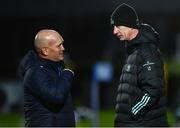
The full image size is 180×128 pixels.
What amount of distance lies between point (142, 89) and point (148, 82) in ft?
0.33

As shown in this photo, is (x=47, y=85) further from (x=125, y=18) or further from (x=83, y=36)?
(x=83, y=36)

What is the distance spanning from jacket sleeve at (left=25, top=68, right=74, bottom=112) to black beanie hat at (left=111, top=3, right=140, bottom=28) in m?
0.79

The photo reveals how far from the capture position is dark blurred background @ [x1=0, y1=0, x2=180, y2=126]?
27828 millimetres

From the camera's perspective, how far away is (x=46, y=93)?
513 centimetres

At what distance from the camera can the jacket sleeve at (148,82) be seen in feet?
17.9

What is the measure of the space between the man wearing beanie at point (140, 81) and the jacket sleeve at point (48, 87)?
1.97 feet

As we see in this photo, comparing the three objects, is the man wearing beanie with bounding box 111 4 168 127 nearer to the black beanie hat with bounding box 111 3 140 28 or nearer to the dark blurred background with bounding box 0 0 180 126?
the black beanie hat with bounding box 111 3 140 28

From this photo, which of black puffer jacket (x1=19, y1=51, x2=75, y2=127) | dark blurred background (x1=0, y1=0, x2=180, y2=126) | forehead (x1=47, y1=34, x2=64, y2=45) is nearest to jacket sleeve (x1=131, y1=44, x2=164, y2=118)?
black puffer jacket (x1=19, y1=51, x2=75, y2=127)

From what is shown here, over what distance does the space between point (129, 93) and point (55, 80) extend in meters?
0.70

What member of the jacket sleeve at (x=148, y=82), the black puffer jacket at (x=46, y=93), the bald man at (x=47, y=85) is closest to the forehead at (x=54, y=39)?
the bald man at (x=47, y=85)

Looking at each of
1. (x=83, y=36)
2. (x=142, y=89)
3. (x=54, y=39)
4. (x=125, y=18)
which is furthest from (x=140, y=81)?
(x=83, y=36)

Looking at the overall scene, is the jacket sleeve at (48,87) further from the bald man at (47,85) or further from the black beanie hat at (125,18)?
the black beanie hat at (125,18)

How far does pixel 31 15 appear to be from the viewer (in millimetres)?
29625

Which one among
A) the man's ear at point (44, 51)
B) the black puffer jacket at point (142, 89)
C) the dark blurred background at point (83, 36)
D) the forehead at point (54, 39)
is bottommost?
the dark blurred background at point (83, 36)
